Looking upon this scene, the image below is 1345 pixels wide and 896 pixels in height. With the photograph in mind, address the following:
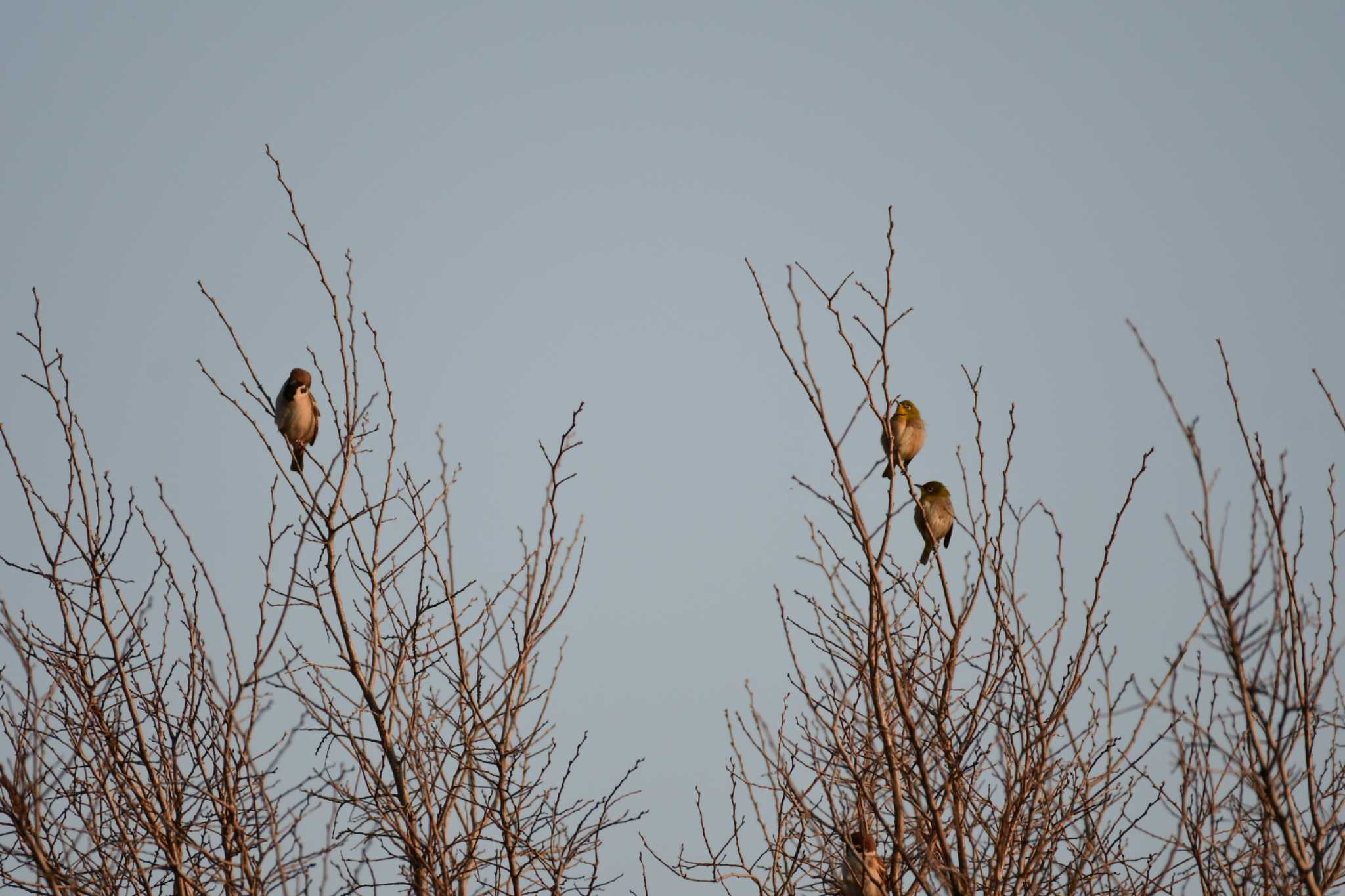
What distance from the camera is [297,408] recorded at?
361 inches

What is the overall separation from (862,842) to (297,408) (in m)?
5.85

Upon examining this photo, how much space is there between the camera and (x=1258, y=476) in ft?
11.5

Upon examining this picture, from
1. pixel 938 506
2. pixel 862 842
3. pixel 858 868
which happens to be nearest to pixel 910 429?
pixel 938 506

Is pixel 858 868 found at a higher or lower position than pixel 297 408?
lower

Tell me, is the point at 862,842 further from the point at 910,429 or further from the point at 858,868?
the point at 910,429

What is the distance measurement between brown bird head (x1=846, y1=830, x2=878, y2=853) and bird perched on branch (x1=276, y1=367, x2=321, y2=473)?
4738 millimetres

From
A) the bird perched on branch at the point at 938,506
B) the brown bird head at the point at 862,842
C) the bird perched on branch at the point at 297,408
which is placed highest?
the bird perched on branch at the point at 297,408

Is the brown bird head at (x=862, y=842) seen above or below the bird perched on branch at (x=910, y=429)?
below

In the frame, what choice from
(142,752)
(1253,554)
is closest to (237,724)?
(142,752)

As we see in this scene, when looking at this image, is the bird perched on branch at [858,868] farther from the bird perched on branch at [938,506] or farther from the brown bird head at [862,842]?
the bird perched on branch at [938,506]

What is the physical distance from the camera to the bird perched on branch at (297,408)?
916 centimetres

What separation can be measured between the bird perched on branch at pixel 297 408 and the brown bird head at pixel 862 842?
15.5 feet

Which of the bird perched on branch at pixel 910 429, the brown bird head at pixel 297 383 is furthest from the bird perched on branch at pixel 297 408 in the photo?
the bird perched on branch at pixel 910 429

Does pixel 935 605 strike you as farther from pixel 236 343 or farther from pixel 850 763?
pixel 236 343
